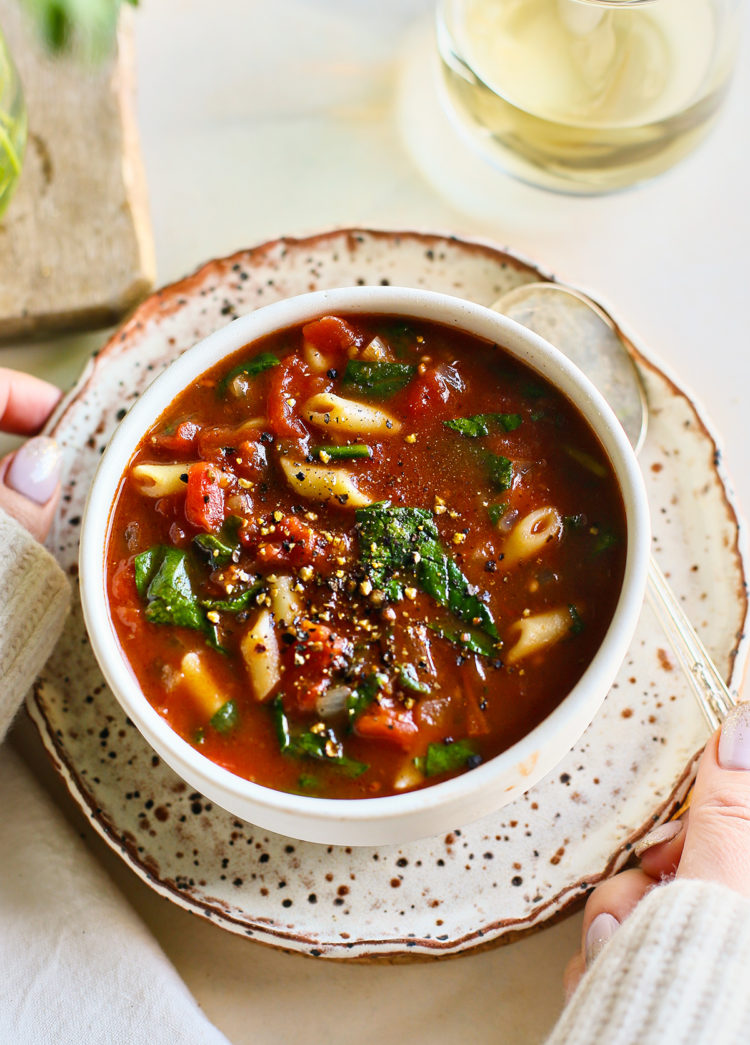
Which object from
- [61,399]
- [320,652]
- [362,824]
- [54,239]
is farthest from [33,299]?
[362,824]

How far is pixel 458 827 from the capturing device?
88.5 inches

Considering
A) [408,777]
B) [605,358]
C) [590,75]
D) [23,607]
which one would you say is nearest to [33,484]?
[23,607]

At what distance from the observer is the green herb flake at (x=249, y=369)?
7.94 ft

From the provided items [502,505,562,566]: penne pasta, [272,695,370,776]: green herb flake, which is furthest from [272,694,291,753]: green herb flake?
[502,505,562,566]: penne pasta

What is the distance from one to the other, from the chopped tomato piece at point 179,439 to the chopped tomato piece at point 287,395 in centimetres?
18

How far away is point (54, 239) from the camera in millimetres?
3195

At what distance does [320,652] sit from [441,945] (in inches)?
29.1

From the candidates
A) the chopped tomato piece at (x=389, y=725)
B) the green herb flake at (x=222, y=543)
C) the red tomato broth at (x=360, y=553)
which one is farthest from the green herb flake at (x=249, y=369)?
the chopped tomato piece at (x=389, y=725)

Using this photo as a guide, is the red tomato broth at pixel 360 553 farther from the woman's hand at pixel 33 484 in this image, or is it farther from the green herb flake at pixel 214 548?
the woman's hand at pixel 33 484

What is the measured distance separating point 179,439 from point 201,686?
0.57 metres

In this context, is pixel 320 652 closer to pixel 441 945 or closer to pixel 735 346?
pixel 441 945

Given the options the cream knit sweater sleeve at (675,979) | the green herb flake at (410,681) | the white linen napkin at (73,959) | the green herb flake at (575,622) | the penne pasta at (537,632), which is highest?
the green herb flake at (575,622)

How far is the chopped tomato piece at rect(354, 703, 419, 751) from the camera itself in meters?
2.13

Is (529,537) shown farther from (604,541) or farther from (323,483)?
(323,483)
